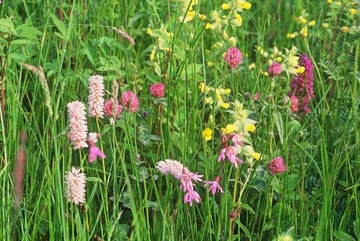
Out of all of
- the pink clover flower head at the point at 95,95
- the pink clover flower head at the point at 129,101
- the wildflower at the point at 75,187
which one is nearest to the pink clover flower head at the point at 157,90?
the pink clover flower head at the point at 129,101

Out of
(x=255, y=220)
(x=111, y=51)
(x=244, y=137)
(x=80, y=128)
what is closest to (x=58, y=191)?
(x=80, y=128)

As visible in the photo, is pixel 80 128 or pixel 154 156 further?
pixel 154 156

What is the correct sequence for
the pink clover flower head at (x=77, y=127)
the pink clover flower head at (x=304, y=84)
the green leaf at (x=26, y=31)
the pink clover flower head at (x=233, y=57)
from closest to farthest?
the pink clover flower head at (x=77, y=127), the green leaf at (x=26, y=31), the pink clover flower head at (x=233, y=57), the pink clover flower head at (x=304, y=84)

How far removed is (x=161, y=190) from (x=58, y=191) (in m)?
0.58

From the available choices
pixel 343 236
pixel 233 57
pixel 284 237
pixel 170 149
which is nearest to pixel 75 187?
pixel 284 237

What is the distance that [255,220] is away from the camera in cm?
210

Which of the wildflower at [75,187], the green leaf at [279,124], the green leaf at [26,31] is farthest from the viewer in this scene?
→ the green leaf at [26,31]

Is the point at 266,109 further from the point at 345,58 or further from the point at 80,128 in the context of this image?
the point at 80,128

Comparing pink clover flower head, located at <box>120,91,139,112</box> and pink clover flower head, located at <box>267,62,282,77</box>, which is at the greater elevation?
pink clover flower head, located at <box>267,62,282,77</box>

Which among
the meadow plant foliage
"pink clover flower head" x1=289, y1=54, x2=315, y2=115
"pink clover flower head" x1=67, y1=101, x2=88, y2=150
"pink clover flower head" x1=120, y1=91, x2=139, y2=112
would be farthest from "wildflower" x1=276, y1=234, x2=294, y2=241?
"pink clover flower head" x1=289, y1=54, x2=315, y2=115

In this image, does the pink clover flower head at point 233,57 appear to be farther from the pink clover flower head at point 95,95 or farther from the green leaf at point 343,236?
the pink clover flower head at point 95,95

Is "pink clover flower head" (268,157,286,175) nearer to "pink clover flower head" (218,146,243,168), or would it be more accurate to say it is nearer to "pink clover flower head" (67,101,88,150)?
"pink clover flower head" (218,146,243,168)

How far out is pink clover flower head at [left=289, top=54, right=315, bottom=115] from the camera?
253 centimetres

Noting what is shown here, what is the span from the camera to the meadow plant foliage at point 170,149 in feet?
5.98
